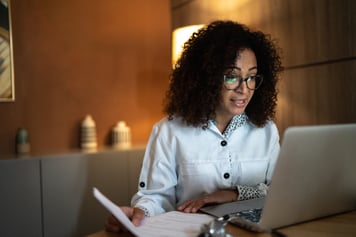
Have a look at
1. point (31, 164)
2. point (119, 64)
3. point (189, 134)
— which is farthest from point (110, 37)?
point (189, 134)

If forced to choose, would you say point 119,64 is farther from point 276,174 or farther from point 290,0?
point 276,174

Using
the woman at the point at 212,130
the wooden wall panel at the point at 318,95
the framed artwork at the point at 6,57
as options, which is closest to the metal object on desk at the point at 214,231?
the woman at the point at 212,130

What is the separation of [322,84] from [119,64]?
1714 mm

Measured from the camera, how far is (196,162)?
137cm

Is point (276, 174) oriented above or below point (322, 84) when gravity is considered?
below

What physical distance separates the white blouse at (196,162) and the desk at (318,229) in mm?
422

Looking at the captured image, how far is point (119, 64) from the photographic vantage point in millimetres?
2945

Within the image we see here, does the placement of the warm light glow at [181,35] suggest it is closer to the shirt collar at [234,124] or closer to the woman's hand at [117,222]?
the shirt collar at [234,124]

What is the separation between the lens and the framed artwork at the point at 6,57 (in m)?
2.45

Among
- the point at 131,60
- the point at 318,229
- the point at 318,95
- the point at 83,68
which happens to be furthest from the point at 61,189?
the point at 318,229

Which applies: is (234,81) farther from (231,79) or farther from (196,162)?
(196,162)

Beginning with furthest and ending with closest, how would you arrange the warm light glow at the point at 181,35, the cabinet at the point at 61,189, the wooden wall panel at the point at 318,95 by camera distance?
1. the warm light glow at the point at 181,35
2. the cabinet at the point at 61,189
3. the wooden wall panel at the point at 318,95

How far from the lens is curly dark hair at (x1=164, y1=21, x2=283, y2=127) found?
4.65ft

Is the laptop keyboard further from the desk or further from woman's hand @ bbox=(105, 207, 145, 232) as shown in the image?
woman's hand @ bbox=(105, 207, 145, 232)
